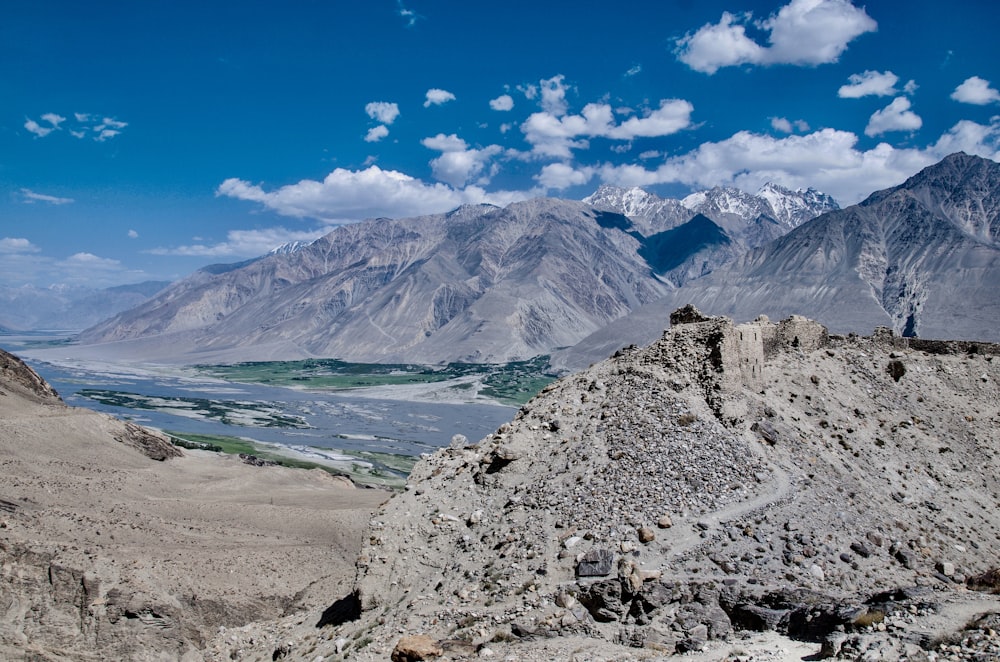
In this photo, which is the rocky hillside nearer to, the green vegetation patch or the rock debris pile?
the rock debris pile

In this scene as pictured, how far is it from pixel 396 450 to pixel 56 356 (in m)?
160

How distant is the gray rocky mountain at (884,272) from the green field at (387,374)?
38.6 ft

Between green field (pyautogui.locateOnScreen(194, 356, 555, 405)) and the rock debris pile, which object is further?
green field (pyautogui.locateOnScreen(194, 356, 555, 405))

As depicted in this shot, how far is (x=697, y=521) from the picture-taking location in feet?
43.9

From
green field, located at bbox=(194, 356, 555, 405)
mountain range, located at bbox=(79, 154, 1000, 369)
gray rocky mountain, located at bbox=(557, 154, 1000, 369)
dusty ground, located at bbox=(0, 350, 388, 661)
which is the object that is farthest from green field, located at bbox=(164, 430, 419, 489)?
mountain range, located at bbox=(79, 154, 1000, 369)

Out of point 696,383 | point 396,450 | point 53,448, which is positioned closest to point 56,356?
point 396,450

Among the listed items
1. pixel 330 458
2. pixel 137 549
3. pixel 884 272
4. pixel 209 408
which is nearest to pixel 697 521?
pixel 137 549

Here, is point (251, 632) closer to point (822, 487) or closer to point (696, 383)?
point (696, 383)

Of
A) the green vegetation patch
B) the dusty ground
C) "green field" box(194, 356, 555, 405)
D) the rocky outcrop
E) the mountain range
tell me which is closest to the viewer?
the dusty ground

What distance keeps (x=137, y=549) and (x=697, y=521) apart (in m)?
17.8

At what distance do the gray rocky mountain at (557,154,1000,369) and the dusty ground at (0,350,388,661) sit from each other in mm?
93718

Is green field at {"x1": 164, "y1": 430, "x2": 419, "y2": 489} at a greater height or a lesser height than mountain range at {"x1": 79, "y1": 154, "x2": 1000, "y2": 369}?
lesser

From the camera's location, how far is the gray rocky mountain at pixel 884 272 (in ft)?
356

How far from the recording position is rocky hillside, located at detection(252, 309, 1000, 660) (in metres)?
11.4
